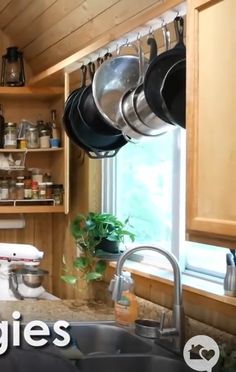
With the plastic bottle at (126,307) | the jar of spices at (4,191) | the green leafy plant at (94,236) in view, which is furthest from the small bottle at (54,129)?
the plastic bottle at (126,307)

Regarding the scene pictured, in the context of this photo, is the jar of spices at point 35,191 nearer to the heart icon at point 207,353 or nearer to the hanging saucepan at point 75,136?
the hanging saucepan at point 75,136

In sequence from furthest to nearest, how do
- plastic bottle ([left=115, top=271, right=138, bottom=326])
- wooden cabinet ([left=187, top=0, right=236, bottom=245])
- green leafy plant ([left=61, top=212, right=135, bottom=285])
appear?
green leafy plant ([left=61, top=212, right=135, bottom=285])
plastic bottle ([left=115, top=271, right=138, bottom=326])
wooden cabinet ([left=187, top=0, right=236, bottom=245])

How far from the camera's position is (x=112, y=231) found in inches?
93.7

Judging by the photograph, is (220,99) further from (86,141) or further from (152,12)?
(86,141)

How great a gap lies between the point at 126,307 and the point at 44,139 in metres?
1.14

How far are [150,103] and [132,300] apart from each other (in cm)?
87

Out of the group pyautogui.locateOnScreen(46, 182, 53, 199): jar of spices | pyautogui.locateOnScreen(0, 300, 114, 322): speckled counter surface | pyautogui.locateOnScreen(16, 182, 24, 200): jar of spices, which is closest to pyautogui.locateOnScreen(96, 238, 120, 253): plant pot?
pyautogui.locateOnScreen(0, 300, 114, 322): speckled counter surface

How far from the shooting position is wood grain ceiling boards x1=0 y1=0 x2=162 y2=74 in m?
2.11

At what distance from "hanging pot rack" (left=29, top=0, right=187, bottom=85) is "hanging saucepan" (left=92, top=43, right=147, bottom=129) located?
7cm

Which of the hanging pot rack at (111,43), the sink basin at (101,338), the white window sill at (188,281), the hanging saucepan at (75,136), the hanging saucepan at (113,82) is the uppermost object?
the hanging pot rack at (111,43)

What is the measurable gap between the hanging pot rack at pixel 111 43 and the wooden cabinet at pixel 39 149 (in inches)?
5.6

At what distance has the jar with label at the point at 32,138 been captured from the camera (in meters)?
2.79

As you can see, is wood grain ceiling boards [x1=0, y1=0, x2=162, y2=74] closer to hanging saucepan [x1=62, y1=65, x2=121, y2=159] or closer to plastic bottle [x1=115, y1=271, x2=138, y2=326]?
hanging saucepan [x1=62, y1=65, x2=121, y2=159]

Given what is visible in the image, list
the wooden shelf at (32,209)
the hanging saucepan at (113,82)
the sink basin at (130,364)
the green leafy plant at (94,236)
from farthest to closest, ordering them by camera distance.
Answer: the wooden shelf at (32,209) → the green leafy plant at (94,236) → the hanging saucepan at (113,82) → the sink basin at (130,364)
